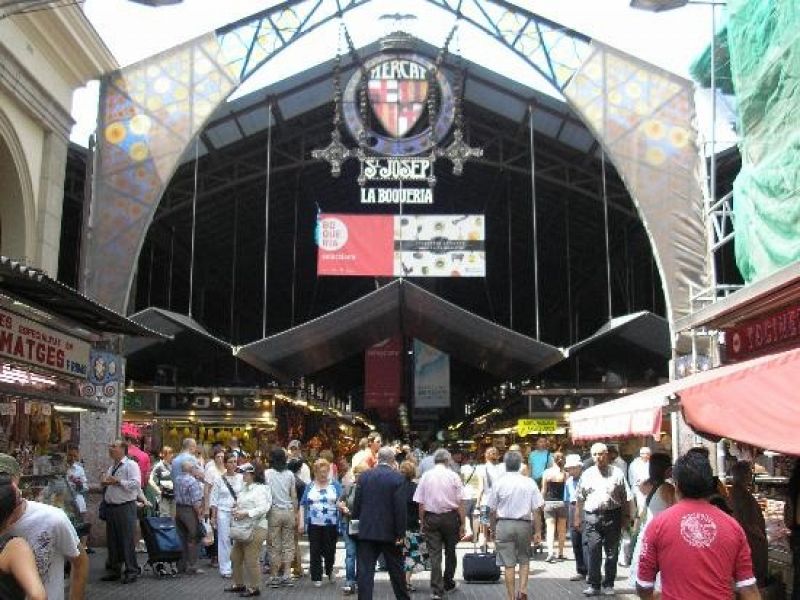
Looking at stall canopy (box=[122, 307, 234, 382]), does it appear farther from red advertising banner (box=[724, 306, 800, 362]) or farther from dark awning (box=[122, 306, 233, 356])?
red advertising banner (box=[724, 306, 800, 362])

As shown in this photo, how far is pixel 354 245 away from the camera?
17.4 m

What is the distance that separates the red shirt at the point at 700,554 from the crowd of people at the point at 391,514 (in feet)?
0.06

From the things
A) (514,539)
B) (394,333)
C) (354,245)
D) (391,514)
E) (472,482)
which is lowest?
(514,539)

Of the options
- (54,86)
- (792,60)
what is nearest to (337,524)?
(792,60)

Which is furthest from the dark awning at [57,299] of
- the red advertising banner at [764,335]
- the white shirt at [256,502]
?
the red advertising banner at [764,335]

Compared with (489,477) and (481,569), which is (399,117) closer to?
(489,477)

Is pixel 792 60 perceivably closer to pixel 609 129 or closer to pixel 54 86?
pixel 609 129

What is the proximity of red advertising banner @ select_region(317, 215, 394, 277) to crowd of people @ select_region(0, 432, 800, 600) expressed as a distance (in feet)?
15.3

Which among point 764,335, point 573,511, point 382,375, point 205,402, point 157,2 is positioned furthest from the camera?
point 382,375

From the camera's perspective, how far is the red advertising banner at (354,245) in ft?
57.0

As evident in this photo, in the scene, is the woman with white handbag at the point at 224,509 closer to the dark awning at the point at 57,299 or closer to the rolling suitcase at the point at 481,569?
the dark awning at the point at 57,299

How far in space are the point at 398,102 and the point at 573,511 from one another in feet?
27.9

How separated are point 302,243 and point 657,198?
17.2 meters

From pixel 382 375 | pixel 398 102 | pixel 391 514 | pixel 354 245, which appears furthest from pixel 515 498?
pixel 382 375
